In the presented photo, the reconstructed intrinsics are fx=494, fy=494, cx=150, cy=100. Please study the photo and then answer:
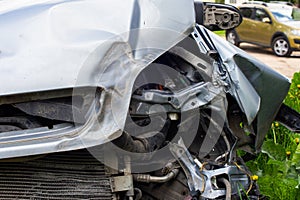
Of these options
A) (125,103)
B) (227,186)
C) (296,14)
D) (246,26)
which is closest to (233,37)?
(246,26)

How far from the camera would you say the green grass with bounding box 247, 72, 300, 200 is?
134 inches

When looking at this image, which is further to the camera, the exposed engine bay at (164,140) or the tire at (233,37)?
the tire at (233,37)

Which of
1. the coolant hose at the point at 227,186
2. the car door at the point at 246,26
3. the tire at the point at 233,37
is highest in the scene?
the coolant hose at the point at 227,186

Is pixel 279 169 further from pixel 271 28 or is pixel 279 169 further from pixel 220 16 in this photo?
pixel 271 28

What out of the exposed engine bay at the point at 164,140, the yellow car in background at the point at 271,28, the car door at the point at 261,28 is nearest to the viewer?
→ the exposed engine bay at the point at 164,140

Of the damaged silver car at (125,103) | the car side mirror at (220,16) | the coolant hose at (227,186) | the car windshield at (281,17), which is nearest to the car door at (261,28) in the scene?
the car windshield at (281,17)

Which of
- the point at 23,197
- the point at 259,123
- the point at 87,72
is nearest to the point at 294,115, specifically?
the point at 259,123

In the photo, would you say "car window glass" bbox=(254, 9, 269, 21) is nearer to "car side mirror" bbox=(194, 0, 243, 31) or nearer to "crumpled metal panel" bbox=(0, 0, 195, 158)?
"car side mirror" bbox=(194, 0, 243, 31)

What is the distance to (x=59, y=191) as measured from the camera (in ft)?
8.10

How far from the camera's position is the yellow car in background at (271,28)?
44.1 ft

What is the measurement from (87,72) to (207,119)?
792mm

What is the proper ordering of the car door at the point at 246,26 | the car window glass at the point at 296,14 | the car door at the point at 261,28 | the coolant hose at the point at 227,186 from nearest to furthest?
the coolant hose at the point at 227,186
the car door at the point at 261,28
the car door at the point at 246,26
the car window glass at the point at 296,14

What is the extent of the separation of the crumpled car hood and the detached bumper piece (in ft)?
1.55

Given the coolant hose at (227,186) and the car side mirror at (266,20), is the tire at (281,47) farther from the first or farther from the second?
the coolant hose at (227,186)
